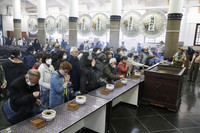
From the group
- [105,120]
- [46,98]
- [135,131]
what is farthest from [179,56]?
[46,98]

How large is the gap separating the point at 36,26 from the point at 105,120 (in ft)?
39.6

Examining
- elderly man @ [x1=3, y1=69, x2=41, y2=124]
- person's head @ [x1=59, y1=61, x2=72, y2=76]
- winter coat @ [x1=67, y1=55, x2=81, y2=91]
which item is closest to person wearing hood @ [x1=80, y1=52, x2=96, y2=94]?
winter coat @ [x1=67, y1=55, x2=81, y2=91]

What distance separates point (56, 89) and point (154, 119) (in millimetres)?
2800

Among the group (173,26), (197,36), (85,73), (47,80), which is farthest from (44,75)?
(197,36)

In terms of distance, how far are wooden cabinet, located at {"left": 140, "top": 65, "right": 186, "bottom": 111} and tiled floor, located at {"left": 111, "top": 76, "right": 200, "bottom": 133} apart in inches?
8.6

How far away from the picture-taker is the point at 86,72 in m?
3.91

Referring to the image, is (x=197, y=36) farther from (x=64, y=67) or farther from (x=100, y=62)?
(x=64, y=67)

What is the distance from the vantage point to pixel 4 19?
866 inches

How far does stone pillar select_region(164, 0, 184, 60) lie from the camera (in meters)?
7.66

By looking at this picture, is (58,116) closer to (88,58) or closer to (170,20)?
(88,58)

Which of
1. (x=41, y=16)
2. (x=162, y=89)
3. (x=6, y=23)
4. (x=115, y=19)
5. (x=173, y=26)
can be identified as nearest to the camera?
(x=162, y=89)

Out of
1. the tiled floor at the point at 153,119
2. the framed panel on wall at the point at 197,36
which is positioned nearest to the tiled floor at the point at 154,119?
the tiled floor at the point at 153,119

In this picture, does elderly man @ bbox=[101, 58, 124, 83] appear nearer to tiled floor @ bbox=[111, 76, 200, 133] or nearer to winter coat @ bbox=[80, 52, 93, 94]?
winter coat @ bbox=[80, 52, 93, 94]

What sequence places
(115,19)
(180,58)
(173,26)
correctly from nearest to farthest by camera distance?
(180,58), (173,26), (115,19)
